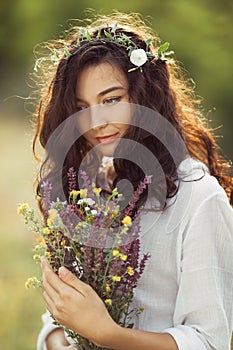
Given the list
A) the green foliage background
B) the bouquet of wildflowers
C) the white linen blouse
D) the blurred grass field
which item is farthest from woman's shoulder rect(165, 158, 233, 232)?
the green foliage background

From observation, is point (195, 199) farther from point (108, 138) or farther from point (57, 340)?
point (57, 340)

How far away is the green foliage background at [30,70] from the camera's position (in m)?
5.07

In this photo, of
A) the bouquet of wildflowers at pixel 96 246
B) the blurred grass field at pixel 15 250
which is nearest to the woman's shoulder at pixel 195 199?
the bouquet of wildflowers at pixel 96 246

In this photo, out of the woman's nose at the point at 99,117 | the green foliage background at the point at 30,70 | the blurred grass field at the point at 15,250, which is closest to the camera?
the woman's nose at the point at 99,117

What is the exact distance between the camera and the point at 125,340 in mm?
2170

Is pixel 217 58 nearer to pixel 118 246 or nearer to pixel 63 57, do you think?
pixel 63 57

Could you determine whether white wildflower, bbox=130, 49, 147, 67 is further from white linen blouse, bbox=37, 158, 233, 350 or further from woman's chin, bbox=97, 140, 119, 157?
white linen blouse, bbox=37, 158, 233, 350

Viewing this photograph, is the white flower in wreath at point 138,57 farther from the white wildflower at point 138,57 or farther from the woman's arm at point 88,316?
the woman's arm at point 88,316

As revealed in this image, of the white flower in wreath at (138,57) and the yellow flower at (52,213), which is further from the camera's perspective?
the white flower in wreath at (138,57)

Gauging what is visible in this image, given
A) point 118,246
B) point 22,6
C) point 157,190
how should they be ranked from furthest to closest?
point 22,6
point 157,190
point 118,246

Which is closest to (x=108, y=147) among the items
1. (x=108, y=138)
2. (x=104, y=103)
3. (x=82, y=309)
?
(x=108, y=138)

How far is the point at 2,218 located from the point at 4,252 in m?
0.48

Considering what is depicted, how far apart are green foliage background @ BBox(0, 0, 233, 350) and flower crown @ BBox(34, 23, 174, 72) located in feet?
7.65

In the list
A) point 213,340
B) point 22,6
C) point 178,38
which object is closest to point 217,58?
point 178,38
